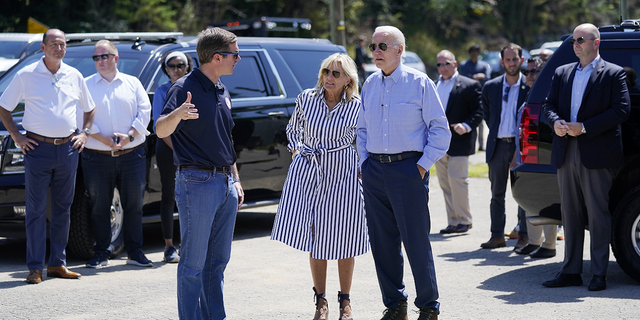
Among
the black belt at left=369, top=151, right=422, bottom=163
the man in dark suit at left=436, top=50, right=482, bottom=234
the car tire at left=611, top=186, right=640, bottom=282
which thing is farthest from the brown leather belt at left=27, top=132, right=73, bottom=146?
the car tire at left=611, top=186, right=640, bottom=282

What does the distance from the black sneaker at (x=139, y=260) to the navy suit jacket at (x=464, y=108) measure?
11.9 feet

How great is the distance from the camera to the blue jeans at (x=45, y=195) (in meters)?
6.62

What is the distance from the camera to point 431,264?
5.18 meters

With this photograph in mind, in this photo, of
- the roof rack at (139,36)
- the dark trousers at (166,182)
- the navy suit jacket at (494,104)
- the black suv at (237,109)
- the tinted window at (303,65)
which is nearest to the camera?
the black suv at (237,109)

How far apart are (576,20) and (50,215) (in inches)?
1644

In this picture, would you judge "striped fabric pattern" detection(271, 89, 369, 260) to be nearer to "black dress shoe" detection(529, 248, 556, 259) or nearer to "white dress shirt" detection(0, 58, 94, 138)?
"white dress shirt" detection(0, 58, 94, 138)

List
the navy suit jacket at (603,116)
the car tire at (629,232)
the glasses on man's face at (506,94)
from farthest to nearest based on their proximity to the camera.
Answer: the glasses on man's face at (506,94), the car tire at (629,232), the navy suit jacket at (603,116)

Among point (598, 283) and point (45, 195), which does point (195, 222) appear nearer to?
point (45, 195)

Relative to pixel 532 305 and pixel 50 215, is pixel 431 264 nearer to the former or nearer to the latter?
pixel 532 305

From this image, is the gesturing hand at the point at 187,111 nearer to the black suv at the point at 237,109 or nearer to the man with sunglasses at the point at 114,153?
the man with sunglasses at the point at 114,153

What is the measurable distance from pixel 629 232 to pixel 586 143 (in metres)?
0.84

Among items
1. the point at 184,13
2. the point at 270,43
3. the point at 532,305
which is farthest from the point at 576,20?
the point at 532,305

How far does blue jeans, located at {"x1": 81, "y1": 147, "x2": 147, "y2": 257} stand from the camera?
718 cm

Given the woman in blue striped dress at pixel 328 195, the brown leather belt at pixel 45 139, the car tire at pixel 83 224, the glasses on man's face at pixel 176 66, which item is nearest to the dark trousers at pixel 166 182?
the car tire at pixel 83 224
